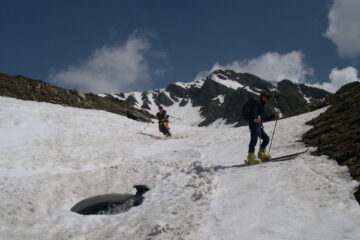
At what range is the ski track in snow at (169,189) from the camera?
7125mm

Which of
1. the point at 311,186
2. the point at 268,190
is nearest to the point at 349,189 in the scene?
the point at 311,186

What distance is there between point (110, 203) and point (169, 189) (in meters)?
2.42

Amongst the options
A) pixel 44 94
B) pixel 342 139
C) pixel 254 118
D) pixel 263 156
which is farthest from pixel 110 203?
pixel 44 94

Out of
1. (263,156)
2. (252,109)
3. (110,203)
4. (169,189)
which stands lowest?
(110,203)

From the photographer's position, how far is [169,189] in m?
11.4

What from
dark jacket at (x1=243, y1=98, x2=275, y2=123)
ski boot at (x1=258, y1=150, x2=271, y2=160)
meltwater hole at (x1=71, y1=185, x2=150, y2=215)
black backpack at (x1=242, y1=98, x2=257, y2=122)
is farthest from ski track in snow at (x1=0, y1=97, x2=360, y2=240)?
black backpack at (x1=242, y1=98, x2=257, y2=122)

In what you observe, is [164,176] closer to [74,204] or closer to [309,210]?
[74,204]

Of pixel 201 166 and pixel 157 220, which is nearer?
pixel 157 220

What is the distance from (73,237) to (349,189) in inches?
295

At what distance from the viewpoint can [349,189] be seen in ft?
25.1

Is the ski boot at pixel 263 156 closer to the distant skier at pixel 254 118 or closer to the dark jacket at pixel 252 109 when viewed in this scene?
the distant skier at pixel 254 118

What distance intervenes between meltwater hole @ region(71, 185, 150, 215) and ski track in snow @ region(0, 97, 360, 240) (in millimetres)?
343

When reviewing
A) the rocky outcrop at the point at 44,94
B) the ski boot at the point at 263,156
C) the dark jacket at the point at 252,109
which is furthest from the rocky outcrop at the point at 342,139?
the rocky outcrop at the point at 44,94

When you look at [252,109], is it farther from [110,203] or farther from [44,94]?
[44,94]
